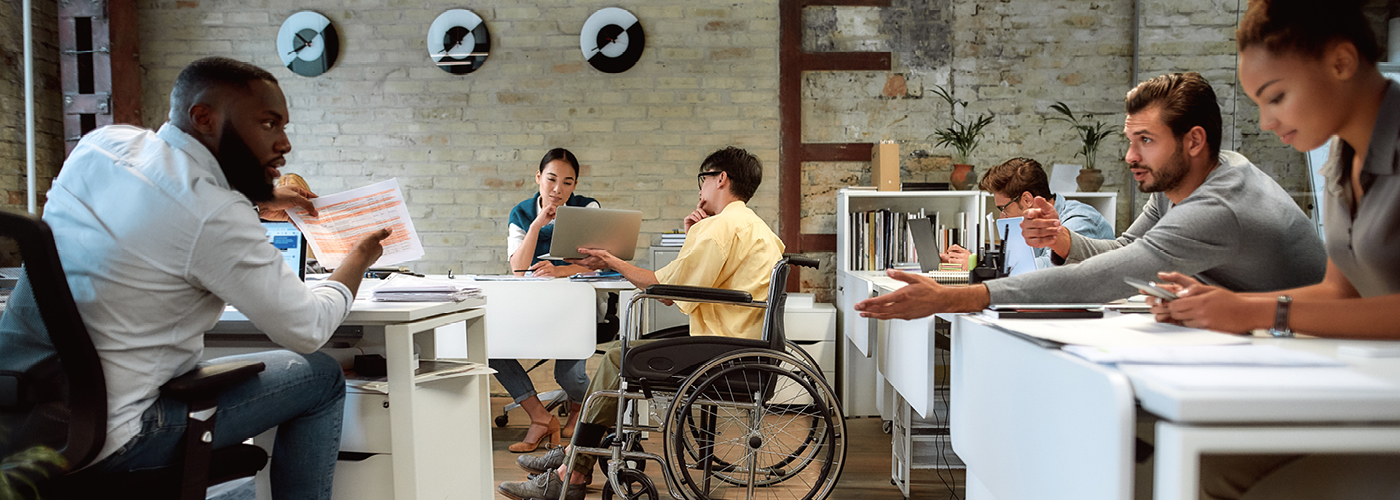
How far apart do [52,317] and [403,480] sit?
793 millimetres

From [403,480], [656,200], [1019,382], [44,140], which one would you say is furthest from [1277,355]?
[44,140]

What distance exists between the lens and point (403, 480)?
5.47 feet

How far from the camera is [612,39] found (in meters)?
4.08

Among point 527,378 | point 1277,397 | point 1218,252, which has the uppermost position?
point 1218,252

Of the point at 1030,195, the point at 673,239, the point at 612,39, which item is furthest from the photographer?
the point at 612,39

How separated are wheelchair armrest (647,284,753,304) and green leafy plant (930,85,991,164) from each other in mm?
2278

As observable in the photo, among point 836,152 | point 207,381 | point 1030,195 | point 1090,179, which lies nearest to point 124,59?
point 207,381

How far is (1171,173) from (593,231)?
1858 mm

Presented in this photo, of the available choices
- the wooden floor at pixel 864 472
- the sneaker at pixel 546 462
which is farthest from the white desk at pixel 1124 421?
the sneaker at pixel 546 462

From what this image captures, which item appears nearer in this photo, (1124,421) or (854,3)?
(1124,421)

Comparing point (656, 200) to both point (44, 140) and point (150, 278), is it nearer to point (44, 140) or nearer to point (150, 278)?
point (150, 278)

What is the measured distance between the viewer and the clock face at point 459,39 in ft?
13.4

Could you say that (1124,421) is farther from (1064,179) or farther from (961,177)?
(1064,179)

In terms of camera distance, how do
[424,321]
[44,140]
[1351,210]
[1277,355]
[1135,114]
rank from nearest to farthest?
[1277,355] < [1351,210] < [1135,114] < [424,321] < [44,140]
